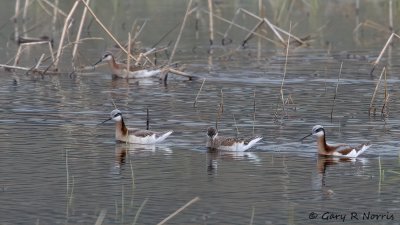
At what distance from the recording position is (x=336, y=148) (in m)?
15.6

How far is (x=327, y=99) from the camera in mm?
21203

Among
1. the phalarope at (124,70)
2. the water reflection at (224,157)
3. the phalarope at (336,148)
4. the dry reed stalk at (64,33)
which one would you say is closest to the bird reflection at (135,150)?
the water reflection at (224,157)

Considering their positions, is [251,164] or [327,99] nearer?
[251,164]

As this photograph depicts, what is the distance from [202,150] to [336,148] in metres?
1.85

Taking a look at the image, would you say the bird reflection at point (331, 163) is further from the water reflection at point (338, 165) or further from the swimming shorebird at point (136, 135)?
the swimming shorebird at point (136, 135)

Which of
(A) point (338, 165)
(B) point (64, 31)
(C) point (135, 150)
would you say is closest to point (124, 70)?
(B) point (64, 31)

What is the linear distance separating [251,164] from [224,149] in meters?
1.11

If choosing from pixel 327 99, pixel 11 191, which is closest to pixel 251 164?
pixel 11 191

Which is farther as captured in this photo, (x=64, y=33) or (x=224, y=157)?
(x=64, y=33)

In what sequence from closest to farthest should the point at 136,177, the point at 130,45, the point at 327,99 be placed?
the point at 136,177 → the point at 327,99 → the point at 130,45

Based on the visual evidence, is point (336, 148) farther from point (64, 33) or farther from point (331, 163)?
point (64, 33)

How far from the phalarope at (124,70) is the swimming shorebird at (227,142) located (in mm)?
8094

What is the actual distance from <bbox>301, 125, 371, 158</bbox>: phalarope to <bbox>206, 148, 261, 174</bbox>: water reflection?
870 millimetres

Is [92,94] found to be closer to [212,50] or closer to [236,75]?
[236,75]
